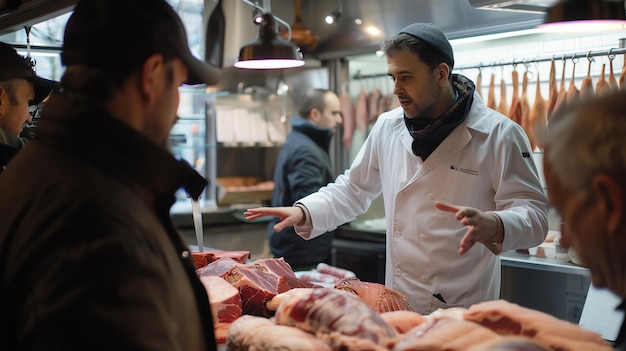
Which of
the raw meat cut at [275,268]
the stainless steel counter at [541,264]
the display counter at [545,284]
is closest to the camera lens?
the raw meat cut at [275,268]

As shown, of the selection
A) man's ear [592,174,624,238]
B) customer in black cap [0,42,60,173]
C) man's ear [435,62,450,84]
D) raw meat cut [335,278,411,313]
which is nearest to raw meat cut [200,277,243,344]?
raw meat cut [335,278,411,313]

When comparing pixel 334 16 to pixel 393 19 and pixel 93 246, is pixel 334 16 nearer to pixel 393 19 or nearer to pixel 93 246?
pixel 393 19

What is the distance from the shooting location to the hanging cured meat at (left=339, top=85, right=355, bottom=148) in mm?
6395

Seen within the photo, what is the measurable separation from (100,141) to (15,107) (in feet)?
7.80

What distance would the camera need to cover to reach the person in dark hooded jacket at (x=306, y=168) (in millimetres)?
5590

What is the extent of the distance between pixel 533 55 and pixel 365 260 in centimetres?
224

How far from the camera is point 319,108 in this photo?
5809mm

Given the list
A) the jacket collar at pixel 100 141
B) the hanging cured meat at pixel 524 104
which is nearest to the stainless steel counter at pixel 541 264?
the hanging cured meat at pixel 524 104

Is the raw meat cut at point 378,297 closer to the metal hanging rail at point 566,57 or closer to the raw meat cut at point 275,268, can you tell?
the raw meat cut at point 275,268

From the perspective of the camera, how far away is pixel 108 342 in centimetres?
128

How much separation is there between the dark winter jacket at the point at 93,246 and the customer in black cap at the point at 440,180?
61.8 inches

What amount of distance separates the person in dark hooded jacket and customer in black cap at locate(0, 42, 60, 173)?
244 cm

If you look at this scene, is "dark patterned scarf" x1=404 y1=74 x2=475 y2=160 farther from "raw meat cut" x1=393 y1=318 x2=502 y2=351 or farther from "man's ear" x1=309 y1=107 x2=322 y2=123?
"man's ear" x1=309 y1=107 x2=322 y2=123

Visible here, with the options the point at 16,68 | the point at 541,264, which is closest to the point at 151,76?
the point at 16,68
